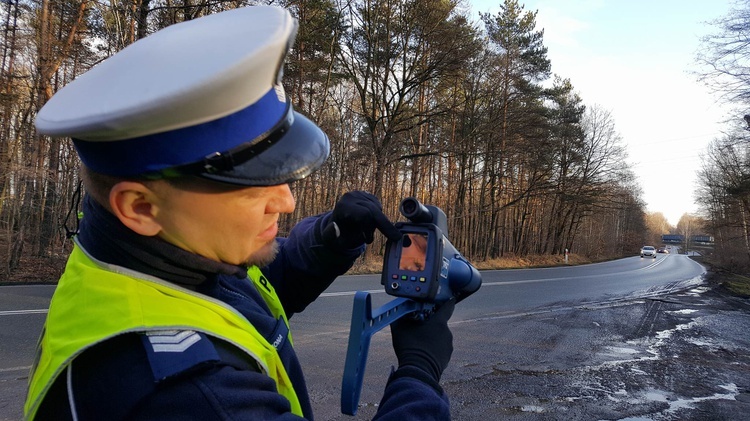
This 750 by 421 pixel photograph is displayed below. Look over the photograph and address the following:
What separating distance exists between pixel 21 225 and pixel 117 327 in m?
13.1

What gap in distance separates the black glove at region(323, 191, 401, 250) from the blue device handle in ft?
0.93

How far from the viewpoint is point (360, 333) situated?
5.09 ft

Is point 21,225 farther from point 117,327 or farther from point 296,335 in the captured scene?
point 117,327

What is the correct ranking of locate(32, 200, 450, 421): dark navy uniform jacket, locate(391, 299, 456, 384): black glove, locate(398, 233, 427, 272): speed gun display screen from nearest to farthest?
locate(32, 200, 450, 421): dark navy uniform jacket
locate(391, 299, 456, 384): black glove
locate(398, 233, 427, 272): speed gun display screen

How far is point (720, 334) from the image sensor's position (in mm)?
7352

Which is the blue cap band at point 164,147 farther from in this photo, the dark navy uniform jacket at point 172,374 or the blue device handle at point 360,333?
the blue device handle at point 360,333

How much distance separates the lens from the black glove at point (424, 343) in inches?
55.7

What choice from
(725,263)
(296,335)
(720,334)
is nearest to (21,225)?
(296,335)

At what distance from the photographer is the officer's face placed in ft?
3.19

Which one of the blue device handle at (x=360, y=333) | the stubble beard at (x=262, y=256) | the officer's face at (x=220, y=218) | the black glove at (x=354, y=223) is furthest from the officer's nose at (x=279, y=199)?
the black glove at (x=354, y=223)

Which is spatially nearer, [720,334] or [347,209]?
[347,209]

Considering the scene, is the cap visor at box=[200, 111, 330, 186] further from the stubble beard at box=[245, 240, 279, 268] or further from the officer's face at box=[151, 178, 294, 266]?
the stubble beard at box=[245, 240, 279, 268]

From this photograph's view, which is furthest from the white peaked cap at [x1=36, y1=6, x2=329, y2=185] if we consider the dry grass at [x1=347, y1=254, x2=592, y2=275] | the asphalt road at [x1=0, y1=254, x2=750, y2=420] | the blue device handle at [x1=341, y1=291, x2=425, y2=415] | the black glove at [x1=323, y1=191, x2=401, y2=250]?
the dry grass at [x1=347, y1=254, x2=592, y2=275]

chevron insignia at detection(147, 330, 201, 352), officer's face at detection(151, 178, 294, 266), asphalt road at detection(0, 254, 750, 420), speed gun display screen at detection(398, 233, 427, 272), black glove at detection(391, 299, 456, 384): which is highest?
officer's face at detection(151, 178, 294, 266)
